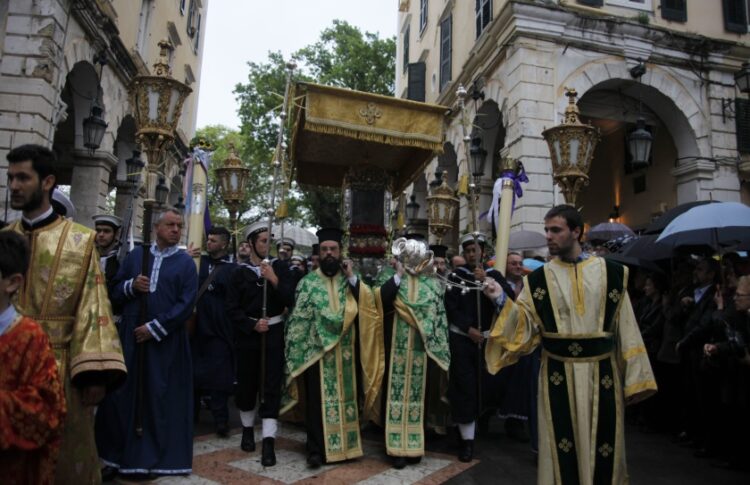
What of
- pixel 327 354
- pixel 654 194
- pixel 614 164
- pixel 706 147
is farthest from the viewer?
pixel 614 164

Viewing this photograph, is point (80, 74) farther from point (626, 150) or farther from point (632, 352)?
point (626, 150)

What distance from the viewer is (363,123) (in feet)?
20.9

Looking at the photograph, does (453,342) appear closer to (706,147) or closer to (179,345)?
(179,345)

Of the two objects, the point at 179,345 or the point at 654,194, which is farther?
the point at 654,194

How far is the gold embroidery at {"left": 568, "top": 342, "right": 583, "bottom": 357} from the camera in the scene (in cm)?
350

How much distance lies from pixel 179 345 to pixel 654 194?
14.5 m

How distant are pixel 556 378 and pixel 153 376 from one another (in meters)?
3.21

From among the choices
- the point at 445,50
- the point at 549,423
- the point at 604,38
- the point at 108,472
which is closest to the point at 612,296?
the point at 549,423

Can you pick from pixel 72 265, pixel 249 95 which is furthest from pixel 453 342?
pixel 249 95

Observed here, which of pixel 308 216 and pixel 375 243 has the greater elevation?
pixel 308 216

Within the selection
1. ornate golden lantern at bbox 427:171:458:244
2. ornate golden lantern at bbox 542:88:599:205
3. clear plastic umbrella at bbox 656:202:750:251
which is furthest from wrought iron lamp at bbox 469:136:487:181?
clear plastic umbrella at bbox 656:202:750:251

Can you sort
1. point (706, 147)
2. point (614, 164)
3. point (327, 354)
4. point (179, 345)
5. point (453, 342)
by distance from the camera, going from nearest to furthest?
point (179, 345) < point (327, 354) < point (453, 342) < point (706, 147) < point (614, 164)

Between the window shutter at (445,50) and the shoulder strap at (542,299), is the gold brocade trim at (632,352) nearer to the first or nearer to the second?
the shoulder strap at (542,299)

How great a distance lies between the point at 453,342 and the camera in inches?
222
